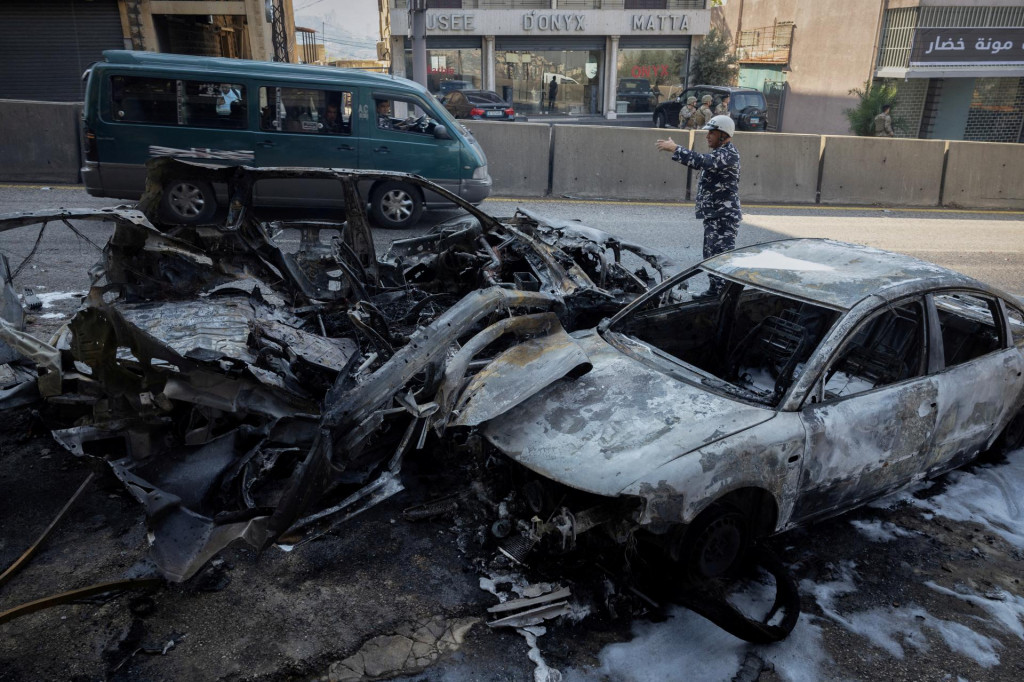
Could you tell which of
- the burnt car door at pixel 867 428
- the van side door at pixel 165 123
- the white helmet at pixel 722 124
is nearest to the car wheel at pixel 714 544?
the burnt car door at pixel 867 428

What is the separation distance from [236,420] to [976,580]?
3967mm

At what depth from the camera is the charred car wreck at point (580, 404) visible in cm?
347

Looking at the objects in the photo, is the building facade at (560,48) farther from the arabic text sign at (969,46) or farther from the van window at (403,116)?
the van window at (403,116)

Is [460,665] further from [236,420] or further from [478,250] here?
[478,250]

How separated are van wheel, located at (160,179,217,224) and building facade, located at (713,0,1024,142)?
2154 centimetres

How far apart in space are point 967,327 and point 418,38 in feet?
37.9

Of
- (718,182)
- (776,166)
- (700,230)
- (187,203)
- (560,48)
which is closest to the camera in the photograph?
(718,182)

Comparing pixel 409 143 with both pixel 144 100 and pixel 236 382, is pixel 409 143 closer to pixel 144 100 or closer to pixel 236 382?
pixel 144 100

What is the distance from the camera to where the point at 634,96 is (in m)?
34.7

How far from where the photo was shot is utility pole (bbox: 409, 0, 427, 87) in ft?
44.1

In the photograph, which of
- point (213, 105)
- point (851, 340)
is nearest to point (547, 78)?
point (213, 105)

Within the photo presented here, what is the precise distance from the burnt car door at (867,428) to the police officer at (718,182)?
334cm

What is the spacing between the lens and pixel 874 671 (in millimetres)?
3297

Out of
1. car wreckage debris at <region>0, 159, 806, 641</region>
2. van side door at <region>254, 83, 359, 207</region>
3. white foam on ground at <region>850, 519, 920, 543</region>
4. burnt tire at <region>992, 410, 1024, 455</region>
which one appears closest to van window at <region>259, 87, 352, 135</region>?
van side door at <region>254, 83, 359, 207</region>
